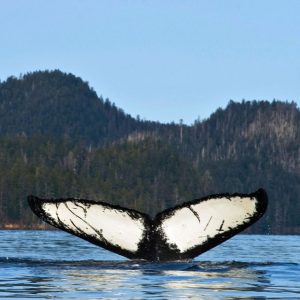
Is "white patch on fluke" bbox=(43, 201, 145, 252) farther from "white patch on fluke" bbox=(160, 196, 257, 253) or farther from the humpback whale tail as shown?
"white patch on fluke" bbox=(160, 196, 257, 253)

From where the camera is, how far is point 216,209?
1775 cm

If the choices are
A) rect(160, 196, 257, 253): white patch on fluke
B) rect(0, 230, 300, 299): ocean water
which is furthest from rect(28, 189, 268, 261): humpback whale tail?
rect(0, 230, 300, 299): ocean water

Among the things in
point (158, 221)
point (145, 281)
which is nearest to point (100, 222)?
point (158, 221)

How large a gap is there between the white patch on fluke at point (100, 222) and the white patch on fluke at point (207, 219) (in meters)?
0.55

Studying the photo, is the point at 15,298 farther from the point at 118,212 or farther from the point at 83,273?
the point at 83,273

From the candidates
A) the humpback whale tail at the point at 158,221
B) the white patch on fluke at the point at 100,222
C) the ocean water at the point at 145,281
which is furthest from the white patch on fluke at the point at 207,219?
the ocean water at the point at 145,281

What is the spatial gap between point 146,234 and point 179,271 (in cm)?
262

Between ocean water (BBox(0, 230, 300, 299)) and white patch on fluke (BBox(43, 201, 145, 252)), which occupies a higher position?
white patch on fluke (BBox(43, 201, 145, 252))

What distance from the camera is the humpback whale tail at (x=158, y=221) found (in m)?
17.6

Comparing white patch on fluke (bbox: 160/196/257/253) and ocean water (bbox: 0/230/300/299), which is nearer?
ocean water (bbox: 0/230/300/299)

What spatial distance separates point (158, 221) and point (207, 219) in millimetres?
891

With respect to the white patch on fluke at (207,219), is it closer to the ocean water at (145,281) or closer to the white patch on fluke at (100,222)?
the white patch on fluke at (100,222)

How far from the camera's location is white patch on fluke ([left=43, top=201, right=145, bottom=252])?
58.0ft

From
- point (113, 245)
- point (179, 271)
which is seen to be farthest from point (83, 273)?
point (113, 245)
